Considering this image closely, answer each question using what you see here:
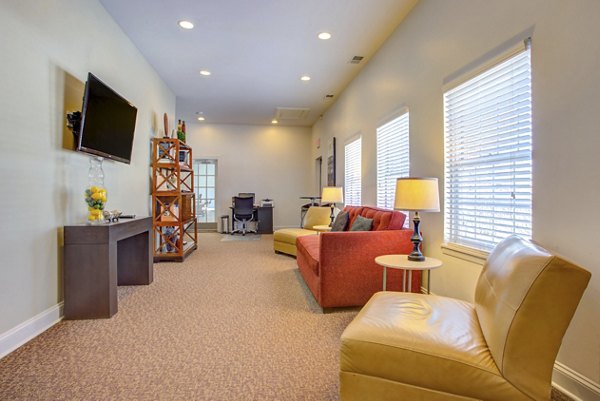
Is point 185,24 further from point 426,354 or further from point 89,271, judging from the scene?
point 426,354

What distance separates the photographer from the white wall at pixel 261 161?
8.40 meters

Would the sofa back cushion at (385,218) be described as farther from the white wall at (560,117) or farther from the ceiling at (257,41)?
the ceiling at (257,41)

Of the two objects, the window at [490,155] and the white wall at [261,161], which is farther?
the white wall at [261,161]

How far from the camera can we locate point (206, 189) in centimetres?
854

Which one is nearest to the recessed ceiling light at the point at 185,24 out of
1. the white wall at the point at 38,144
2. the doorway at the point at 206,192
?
the white wall at the point at 38,144

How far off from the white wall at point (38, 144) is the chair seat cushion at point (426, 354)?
225 cm

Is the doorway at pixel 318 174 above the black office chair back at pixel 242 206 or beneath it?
above

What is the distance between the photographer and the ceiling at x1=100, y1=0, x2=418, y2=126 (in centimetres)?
321

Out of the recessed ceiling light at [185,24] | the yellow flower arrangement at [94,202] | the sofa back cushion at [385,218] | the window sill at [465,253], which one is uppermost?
the recessed ceiling light at [185,24]

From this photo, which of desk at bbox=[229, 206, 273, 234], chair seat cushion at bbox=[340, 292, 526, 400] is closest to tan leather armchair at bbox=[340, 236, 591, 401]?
chair seat cushion at bbox=[340, 292, 526, 400]

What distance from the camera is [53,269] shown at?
8.23 ft

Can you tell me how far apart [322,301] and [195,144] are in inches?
267

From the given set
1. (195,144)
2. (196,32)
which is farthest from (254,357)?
(195,144)

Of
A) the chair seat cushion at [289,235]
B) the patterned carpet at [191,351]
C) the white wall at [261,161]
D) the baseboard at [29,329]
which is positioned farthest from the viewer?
the white wall at [261,161]
